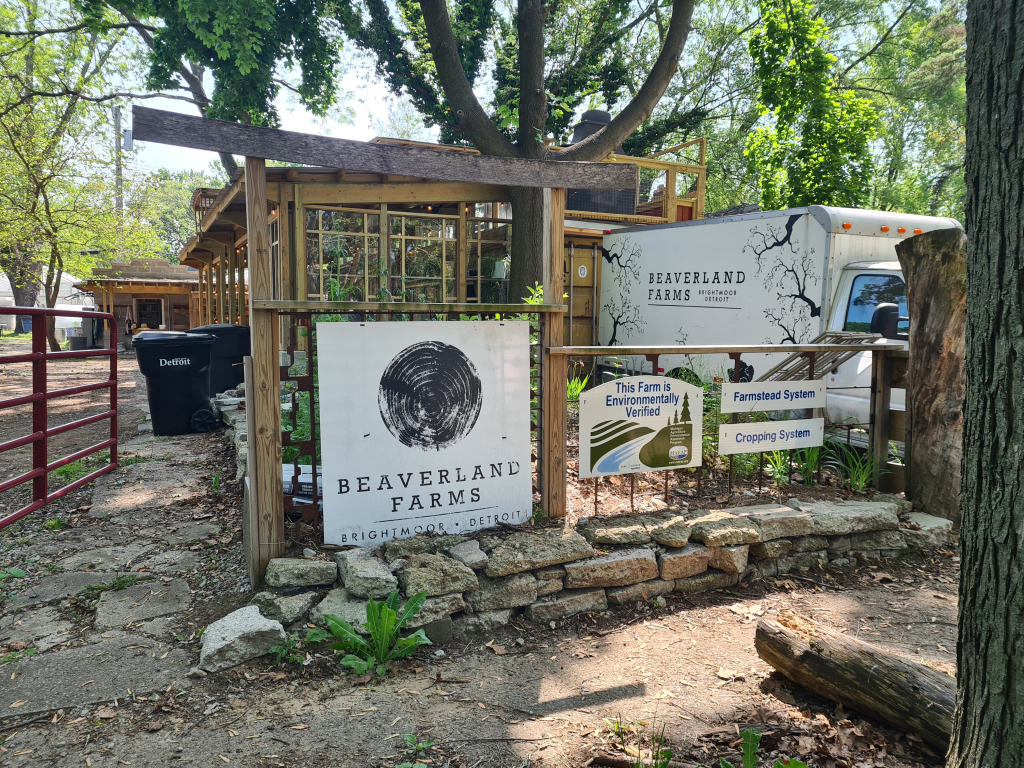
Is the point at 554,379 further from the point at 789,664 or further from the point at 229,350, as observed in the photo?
the point at 229,350

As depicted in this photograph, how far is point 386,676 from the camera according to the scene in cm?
322

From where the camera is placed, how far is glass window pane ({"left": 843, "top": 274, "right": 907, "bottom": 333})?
673cm

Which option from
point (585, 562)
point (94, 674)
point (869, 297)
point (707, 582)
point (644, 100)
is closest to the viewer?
point (94, 674)

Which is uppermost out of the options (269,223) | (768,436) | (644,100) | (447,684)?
(644,100)

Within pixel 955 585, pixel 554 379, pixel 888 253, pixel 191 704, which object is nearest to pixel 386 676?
pixel 191 704

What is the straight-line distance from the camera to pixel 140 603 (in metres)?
3.87

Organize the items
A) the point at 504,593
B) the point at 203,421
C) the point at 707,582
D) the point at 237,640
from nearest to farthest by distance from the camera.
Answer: the point at 237,640 → the point at 504,593 → the point at 707,582 → the point at 203,421

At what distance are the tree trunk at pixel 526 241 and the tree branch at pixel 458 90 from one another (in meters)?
0.86

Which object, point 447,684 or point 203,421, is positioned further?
point 203,421

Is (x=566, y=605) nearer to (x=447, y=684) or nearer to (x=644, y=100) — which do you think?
(x=447, y=684)

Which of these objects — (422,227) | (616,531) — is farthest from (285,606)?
(422,227)

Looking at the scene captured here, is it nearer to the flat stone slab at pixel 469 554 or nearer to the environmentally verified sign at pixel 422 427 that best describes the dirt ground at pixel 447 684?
the flat stone slab at pixel 469 554

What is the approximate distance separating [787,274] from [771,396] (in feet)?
9.39

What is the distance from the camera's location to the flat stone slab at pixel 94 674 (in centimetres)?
293
